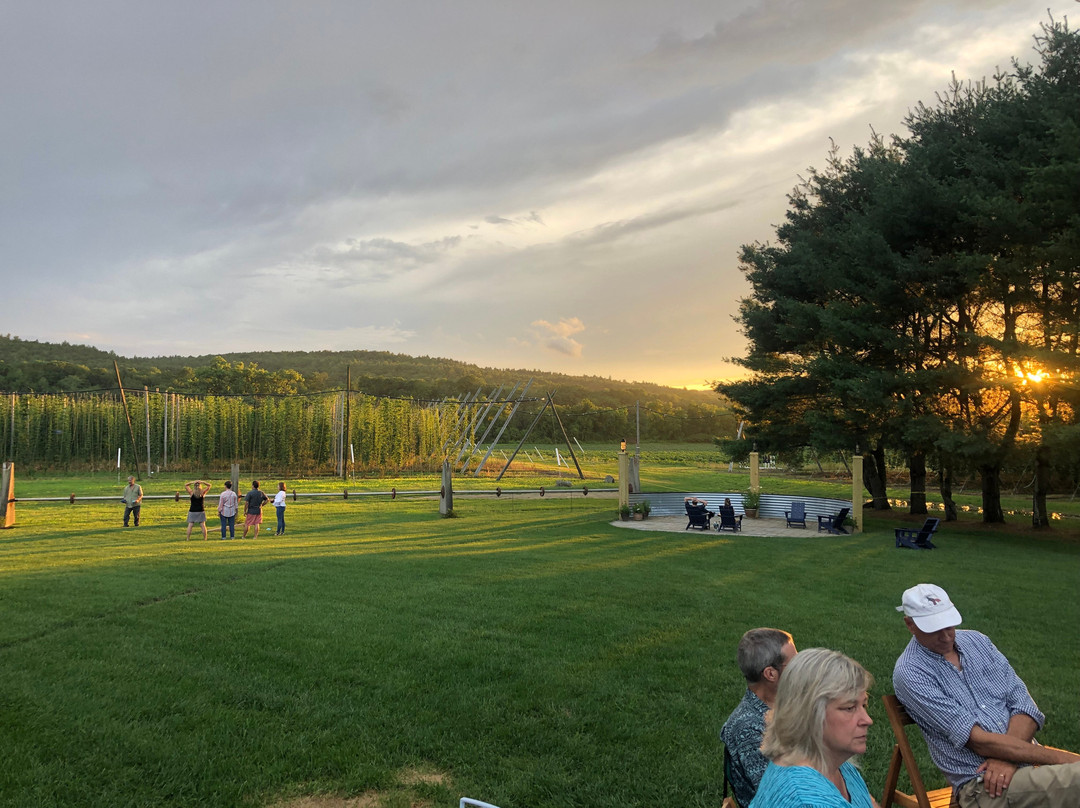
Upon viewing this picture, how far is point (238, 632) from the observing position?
6637 mm

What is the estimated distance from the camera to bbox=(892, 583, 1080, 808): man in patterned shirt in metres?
2.98

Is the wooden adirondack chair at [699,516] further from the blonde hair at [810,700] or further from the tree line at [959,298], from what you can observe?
the blonde hair at [810,700]

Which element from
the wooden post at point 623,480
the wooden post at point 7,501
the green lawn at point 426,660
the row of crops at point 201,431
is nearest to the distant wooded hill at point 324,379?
the row of crops at point 201,431

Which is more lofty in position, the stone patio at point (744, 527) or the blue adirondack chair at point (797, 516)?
the blue adirondack chair at point (797, 516)

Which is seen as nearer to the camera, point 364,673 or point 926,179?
point 364,673

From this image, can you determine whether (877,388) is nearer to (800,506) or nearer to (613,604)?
(800,506)

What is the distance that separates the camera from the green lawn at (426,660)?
387 centimetres

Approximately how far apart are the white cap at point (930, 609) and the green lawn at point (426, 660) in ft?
4.38

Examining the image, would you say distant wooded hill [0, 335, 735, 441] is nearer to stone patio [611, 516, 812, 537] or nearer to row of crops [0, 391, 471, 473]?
row of crops [0, 391, 471, 473]

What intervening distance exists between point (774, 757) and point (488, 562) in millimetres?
9511

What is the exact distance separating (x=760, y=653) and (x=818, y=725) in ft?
2.37

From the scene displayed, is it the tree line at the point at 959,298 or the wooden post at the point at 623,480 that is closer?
the tree line at the point at 959,298

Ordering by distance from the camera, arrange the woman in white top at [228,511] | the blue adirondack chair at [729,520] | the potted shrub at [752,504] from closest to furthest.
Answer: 1. the woman in white top at [228,511]
2. the blue adirondack chair at [729,520]
3. the potted shrub at [752,504]

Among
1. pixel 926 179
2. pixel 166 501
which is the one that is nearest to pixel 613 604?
pixel 926 179
